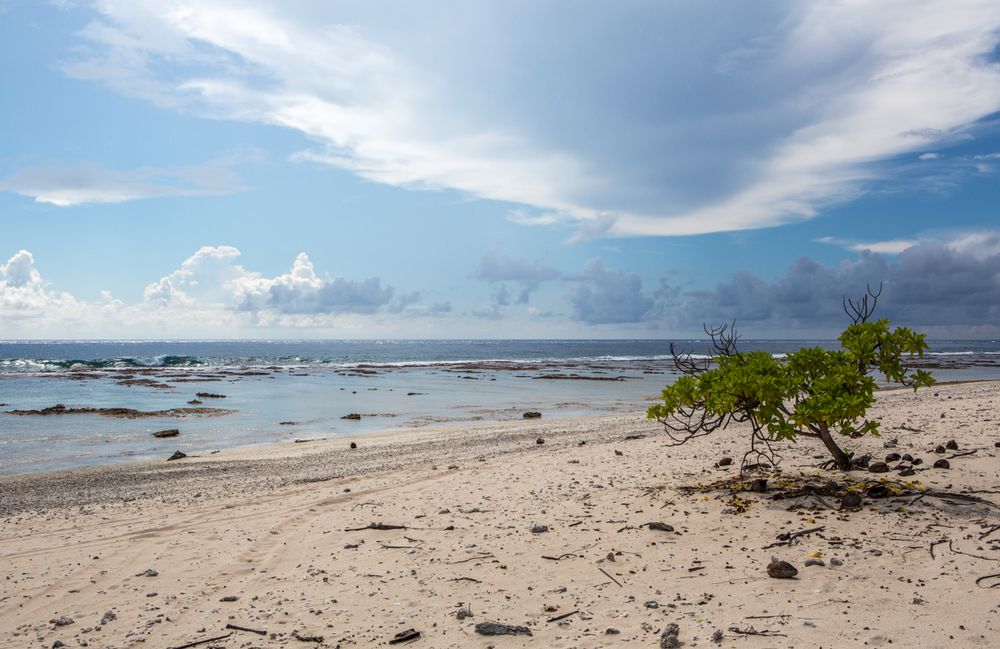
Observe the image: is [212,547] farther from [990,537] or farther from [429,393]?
[429,393]

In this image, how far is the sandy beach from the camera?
471 cm

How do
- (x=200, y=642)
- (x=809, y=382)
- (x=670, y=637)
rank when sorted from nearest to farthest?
(x=670, y=637) < (x=200, y=642) < (x=809, y=382)

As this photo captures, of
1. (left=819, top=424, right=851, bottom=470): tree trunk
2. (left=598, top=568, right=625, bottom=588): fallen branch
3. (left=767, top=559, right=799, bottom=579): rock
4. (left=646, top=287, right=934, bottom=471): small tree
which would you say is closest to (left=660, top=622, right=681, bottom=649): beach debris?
(left=598, top=568, right=625, bottom=588): fallen branch

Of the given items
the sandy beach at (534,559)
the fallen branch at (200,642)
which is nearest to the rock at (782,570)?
the sandy beach at (534,559)

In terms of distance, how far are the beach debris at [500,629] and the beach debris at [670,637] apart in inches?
40.1

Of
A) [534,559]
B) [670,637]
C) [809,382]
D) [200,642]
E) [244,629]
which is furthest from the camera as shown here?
[809,382]

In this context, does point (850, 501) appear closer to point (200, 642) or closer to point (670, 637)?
point (670, 637)

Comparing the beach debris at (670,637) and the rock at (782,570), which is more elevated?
the rock at (782,570)

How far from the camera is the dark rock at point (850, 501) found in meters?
6.64

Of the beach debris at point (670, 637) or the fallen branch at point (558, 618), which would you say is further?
the fallen branch at point (558, 618)

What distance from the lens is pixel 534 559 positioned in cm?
621

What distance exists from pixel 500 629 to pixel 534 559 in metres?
1.52

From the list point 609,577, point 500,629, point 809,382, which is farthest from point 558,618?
point 809,382

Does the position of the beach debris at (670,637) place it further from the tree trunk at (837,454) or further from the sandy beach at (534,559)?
the tree trunk at (837,454)
